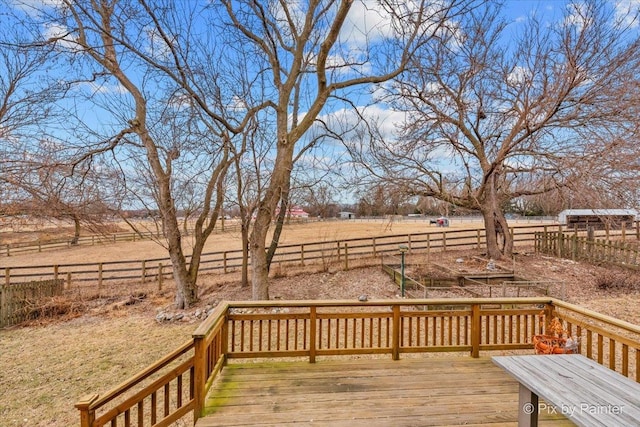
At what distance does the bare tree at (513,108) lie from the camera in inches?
293

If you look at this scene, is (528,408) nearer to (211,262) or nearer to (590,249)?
(590,249)

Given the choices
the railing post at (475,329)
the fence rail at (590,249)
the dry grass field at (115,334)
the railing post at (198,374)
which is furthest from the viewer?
the fence rail at (590,249)

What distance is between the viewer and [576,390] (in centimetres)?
185

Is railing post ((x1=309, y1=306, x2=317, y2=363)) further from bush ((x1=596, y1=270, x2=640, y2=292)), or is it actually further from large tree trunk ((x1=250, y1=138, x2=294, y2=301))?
bush ((x1=596, y1=270, x2=640, y2=292))

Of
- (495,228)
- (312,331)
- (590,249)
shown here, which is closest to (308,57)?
(312,331)

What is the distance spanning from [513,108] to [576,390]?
961cm

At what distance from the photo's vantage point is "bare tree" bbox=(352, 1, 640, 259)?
7.44 metres

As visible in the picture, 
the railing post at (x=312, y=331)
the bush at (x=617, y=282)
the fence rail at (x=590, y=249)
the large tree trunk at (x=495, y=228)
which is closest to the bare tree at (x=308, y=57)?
the railing post at (x=312, y=331)

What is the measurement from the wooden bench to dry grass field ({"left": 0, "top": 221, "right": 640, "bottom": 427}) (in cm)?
480

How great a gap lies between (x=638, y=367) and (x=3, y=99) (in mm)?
11286

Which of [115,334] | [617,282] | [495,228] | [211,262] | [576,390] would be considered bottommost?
[115,334]

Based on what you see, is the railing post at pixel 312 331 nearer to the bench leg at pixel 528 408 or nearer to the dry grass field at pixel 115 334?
the bench leg at pixel 528 408

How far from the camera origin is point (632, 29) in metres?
7.22

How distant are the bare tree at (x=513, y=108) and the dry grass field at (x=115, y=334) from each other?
295 centimetres
